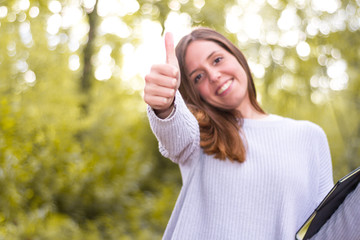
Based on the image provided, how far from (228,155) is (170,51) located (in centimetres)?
48

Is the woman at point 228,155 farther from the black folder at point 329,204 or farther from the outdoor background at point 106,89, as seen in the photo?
the outdoor background at point 106,89

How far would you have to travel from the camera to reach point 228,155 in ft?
5.25

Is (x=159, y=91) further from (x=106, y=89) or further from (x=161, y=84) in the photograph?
(x=106, y=89)

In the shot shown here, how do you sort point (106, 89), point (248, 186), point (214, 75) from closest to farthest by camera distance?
point (248, 186)
point (214, 75)
point (106, 89)

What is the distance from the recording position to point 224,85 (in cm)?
170

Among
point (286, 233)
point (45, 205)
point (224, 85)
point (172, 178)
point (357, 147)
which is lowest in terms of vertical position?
point (172, 178)

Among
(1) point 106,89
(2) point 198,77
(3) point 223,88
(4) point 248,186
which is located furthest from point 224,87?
(1) point 106,89

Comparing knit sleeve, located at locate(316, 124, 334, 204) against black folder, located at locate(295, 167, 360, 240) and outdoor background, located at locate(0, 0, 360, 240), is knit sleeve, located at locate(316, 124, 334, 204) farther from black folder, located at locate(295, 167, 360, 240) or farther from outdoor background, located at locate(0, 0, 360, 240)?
outdoor background, located at locate(0, 0, 360, 240)

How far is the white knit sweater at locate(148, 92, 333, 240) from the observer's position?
151cm

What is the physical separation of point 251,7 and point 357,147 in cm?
264

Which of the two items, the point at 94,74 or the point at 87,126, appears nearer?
the point at 87,126

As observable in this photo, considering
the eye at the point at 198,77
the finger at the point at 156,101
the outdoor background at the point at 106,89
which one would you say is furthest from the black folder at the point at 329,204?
the outdoor background at the point at 106,89

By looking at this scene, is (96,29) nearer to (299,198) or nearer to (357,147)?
(357,147)

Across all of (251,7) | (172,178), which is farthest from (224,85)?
(172,178)
